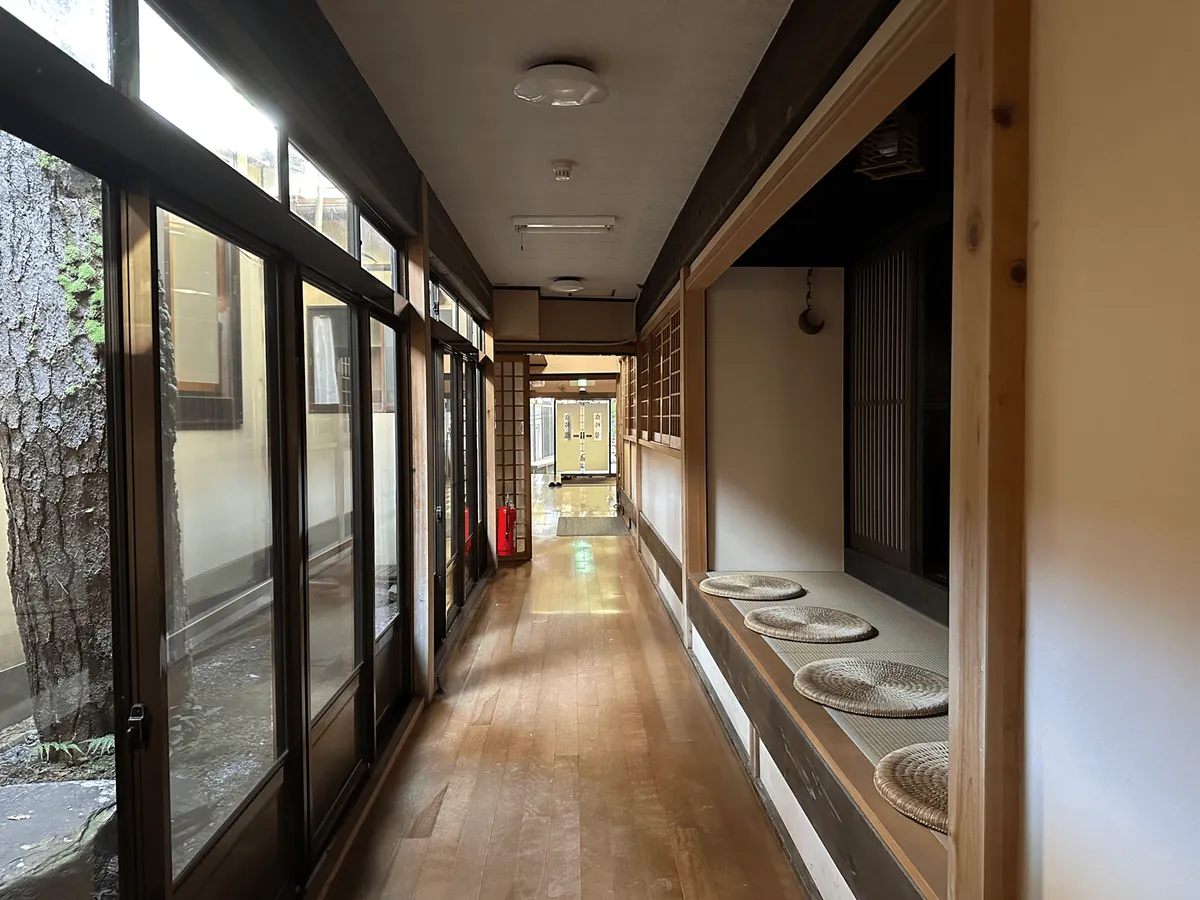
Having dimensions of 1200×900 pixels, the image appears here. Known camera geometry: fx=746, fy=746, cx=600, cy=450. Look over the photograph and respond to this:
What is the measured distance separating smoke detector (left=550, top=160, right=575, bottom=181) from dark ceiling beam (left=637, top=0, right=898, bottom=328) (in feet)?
2.03

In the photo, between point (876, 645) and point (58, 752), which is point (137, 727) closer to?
point (58, 752)

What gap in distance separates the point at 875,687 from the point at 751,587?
1431mm

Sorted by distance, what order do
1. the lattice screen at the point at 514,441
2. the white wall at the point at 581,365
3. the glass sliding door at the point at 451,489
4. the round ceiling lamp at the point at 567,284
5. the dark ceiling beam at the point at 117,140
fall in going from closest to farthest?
the dark ceiling beam at the point at 117,140 → the glass sliding door at the point at 451,489 → the round ceiling lamp at the point at 567,284 → the lattice screen at the point at 514,441 → the white wall at the point at 581,365

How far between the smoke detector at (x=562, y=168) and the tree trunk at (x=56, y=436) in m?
2.37

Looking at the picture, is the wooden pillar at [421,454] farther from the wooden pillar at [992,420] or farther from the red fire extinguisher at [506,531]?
the red fire extinguisher at [506,531]

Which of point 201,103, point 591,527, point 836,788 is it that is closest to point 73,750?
point 201,103

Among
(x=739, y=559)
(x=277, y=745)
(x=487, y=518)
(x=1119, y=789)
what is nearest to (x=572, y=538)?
(x=487, y=518)

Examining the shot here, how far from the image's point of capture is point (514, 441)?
7.63m

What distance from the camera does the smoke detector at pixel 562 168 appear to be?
11.1ft

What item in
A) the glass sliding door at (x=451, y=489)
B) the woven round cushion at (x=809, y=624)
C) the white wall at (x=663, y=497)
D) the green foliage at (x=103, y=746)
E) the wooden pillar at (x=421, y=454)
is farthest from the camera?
the white wall at (x=663, y=497)

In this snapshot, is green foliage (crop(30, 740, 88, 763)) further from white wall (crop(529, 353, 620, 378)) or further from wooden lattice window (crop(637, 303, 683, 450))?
white wall (crop(529, 353, 620, 378))

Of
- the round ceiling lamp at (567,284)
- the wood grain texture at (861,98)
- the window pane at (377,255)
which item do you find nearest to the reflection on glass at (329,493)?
the window pane at (377,255)

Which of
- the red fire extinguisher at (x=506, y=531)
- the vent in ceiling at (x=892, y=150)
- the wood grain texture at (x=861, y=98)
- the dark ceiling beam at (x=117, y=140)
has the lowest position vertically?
the red fire extinguisher at (x=506, y=531)

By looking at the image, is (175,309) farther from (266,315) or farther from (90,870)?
(90,870)
